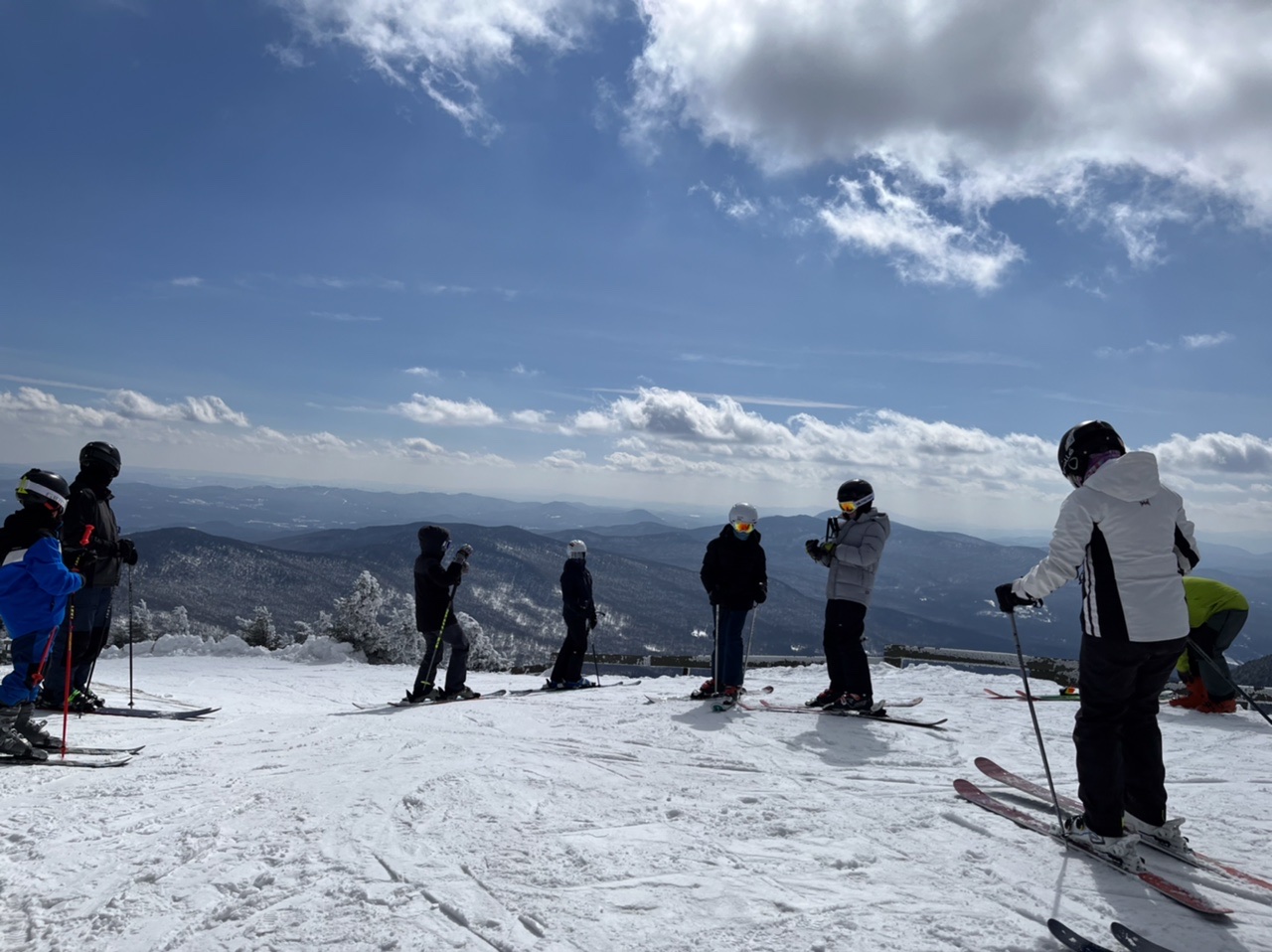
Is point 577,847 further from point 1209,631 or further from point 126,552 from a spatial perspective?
point 1209,631

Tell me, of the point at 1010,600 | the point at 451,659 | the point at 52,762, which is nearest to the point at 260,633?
the point at 451,659

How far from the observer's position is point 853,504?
25.3 feet

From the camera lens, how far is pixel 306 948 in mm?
2686

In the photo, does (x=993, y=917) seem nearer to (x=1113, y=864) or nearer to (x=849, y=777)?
(x=1113, y=864)

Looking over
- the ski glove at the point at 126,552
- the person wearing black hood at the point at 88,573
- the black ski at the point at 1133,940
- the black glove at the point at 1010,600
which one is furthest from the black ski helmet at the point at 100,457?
the black ski at the point at 1133,940

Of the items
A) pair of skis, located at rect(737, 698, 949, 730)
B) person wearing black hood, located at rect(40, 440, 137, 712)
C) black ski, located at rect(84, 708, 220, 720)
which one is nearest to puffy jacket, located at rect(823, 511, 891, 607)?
pair of skis, located at rect(737, 698, 949, 730)

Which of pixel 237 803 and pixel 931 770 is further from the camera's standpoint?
pixel 931 770

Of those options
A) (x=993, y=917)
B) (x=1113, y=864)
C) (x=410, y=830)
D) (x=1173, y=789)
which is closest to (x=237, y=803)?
(x=410, y=830)

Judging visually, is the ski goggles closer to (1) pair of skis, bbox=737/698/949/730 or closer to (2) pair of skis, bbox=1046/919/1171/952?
(1) pair of skis, bbox=737/698/949/730

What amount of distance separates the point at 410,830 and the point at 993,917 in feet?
9.57

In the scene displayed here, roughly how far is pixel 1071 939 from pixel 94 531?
30.9ft

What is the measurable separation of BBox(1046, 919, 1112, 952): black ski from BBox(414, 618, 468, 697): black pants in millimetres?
8053

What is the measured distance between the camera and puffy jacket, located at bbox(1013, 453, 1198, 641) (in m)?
3.78

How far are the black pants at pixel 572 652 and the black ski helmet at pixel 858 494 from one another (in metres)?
4.83
